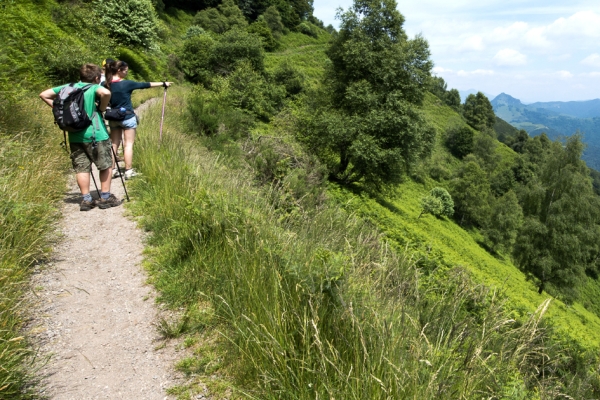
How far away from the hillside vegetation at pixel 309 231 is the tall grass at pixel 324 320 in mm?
21

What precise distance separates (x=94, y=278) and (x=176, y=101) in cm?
1349

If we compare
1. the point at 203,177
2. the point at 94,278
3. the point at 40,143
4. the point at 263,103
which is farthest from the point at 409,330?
the point at 263,103

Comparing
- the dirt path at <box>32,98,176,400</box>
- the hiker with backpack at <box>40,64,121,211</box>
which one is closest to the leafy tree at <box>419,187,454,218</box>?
the hiker with backpack at <box>40,64,121,211</box>

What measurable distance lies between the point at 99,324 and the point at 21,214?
59.0 inches

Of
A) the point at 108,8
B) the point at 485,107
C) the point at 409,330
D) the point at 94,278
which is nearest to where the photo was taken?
the point at 409,330

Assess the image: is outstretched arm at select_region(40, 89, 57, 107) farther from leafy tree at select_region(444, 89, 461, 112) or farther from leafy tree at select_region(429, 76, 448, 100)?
leafy tree at select_region(444, 89, 461, 112)

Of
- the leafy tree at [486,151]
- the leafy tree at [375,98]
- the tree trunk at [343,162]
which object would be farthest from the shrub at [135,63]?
the leafy tree at [486,151]

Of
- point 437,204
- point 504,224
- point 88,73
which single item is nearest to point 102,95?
point 88,73

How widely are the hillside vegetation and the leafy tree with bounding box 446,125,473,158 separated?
64.3 feet

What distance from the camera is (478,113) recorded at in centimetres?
7625

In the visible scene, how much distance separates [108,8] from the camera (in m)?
23.1

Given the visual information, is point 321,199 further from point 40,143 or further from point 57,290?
point 57,290

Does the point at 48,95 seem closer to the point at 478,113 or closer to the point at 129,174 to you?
the point at 129,174

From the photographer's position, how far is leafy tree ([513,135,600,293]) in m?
24.8
